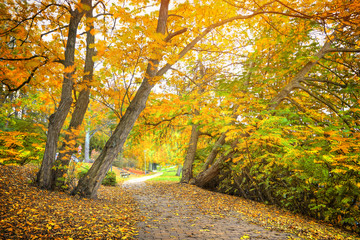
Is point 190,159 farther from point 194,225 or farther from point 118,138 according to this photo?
point 194,225

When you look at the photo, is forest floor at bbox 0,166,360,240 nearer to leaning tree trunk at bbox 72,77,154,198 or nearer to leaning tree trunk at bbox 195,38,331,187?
leaning tree trunk at bbox 72,77,154,198

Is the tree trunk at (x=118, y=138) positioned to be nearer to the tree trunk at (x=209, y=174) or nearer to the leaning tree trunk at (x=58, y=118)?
the leaning tree trunk at (x=58, y=118)

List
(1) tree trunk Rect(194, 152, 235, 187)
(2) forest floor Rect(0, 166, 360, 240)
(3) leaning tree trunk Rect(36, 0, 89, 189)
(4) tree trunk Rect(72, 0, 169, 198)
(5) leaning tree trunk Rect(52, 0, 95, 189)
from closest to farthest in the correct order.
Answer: (2) forest floor Rect(0, 166, 360, 240), (3) leaning tree trunk Rect(36, 0, 89, 189), (4) tree trunk Rect(72, 0, 169, 198), (5) leaning tree trunk Rect(52, 0, 95, 189), (1) tree trunk Rect(194, 152, 235, 187)

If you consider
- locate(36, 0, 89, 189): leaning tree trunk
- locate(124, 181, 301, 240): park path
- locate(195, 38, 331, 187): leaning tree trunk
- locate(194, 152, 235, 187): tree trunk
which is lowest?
locate(124, 181, 301, 240): park path

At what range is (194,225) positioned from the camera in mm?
4031

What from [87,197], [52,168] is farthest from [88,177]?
[52,168]

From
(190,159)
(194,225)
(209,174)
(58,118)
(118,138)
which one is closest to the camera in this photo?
(194,225)

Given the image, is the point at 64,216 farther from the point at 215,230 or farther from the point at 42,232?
the point at 215,230

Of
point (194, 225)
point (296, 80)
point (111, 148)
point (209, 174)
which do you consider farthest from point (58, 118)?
point (296, 80)

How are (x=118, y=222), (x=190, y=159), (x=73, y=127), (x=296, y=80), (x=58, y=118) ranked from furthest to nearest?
(x=190, y=159)
(x=296, y=80)
(x=73, y=127)
(x=58, y=118)
(x=118, y=222)

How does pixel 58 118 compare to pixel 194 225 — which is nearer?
pixel 194 225

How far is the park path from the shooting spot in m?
3.47

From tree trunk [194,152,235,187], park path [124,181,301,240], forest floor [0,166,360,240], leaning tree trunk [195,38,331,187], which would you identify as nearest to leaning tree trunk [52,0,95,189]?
forest floor [0,166,360,240]

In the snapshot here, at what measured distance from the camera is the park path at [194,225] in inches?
136
